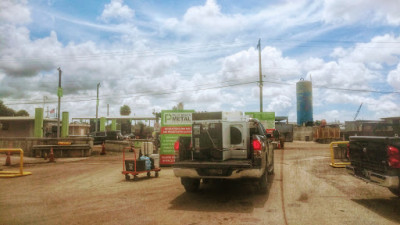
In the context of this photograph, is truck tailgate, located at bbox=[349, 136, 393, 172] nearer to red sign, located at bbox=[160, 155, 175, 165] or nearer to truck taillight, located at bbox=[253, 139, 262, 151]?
truck taillight, located at bbox=[253, 139, 262, 151]

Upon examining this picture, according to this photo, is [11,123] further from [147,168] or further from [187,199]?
[187,199]

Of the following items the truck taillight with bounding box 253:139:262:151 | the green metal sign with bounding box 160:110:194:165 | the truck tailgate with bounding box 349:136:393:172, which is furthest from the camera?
the green metal sign with bounding box 160:110:194:165

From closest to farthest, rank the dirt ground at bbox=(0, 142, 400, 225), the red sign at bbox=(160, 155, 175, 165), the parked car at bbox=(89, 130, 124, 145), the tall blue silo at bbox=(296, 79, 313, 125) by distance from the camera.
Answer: the dirt ground at bbox=(0, 142, 400, 225) < the red sign at bbox=(160, 155, 175, 165) < the parked car at bbox=(89, 130, 124, 145) < the tall blue silo at bbox=(296, 79, 313, 125)

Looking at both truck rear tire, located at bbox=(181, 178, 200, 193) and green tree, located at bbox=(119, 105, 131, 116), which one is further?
green tree, located at bbox=(119, 105, 131, 116)

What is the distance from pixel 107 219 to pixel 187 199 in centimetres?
207

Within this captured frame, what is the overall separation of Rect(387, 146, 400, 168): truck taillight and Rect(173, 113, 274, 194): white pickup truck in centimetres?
244

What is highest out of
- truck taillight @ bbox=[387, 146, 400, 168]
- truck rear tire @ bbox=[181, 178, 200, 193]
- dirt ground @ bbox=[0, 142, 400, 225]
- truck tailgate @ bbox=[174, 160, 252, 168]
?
truck taillight @ bbox=[387, 146, 400, 168]

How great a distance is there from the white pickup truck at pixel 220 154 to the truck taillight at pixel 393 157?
8.00 ft

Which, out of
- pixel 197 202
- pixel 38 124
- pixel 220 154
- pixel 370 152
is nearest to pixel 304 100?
pixel 38 124

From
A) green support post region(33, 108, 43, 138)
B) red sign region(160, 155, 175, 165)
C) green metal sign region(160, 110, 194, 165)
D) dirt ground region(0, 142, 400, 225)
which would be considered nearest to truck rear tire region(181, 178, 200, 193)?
dirt ground region(0, 142, 400, 225)

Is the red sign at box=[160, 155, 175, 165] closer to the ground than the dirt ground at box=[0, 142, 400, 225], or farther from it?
farther from it

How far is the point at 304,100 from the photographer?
4819cm

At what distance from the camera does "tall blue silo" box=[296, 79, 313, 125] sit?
48000mm

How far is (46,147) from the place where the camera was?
18969 millimetres
